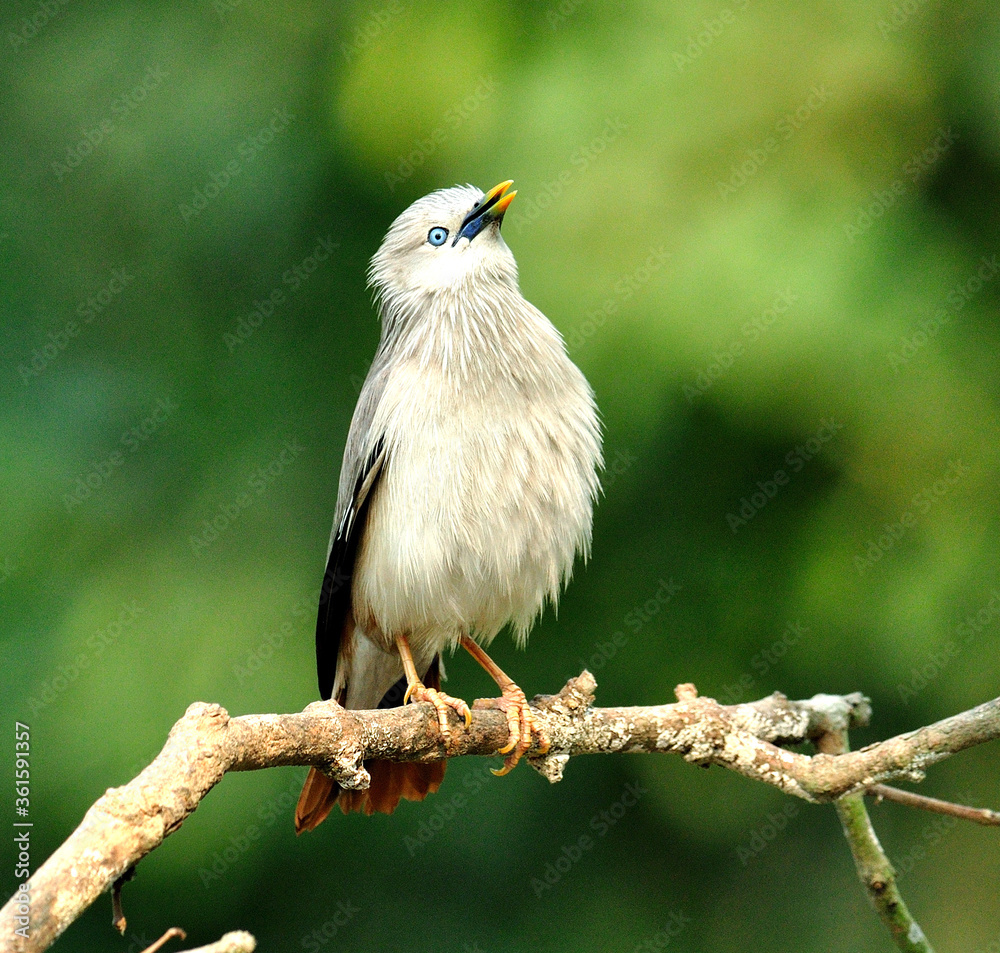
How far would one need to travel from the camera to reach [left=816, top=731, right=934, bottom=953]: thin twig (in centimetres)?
318

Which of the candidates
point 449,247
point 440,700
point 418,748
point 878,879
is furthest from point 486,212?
point 878,879

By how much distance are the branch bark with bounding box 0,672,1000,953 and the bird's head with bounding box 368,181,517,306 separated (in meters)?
1.61

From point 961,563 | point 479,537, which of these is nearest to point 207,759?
point 479,537

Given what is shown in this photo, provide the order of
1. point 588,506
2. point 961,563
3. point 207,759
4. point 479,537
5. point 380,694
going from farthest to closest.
A: point 961,563
point 380,694
point 588,506
point 479,537
point 207,759

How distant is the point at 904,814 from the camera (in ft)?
16.2

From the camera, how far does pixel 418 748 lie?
10.1 feet

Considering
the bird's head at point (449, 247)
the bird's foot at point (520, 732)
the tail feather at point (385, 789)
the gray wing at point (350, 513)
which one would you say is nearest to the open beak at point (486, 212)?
the bird's head at point (449, 247)

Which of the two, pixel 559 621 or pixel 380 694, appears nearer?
pixel 380 694

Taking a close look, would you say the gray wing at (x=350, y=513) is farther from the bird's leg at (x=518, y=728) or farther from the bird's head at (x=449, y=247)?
the bird's leg at (x=518, y=728)

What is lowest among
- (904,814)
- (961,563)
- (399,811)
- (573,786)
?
(904,814)

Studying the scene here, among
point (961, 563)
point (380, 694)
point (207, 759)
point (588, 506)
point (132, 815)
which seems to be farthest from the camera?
point (961, 563)

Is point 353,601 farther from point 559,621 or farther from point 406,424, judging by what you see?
point 559,621

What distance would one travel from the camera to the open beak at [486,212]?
3867mm

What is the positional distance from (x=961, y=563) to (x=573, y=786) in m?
2.01
